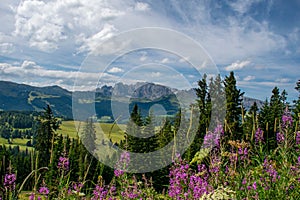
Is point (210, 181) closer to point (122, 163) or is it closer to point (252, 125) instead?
point (122, 163)

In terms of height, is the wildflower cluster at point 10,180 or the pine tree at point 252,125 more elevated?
the pine tree at point 252,125

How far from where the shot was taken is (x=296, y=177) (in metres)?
4.62

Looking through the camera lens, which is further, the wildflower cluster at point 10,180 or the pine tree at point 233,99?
the pine tree at point 233,99

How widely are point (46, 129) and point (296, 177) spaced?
2004 inches

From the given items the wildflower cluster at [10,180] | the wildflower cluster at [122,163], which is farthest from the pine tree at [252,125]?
the wildflower cluster at [10,180]

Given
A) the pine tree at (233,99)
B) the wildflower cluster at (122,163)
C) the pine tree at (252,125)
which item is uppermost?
the pine tree at (233,99)

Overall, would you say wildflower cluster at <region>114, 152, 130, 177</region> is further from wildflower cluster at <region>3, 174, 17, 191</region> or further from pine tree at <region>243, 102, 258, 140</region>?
pine tree at <region>243, 102, 258, 140</region>

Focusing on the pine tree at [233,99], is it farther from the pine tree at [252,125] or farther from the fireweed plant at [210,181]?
the fireweed plant at [210,181]

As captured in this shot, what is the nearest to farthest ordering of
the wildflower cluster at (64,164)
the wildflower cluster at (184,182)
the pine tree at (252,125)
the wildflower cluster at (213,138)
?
the wildflower cluster at (64,164)
the wildflower cluster at (184,182)
the wildflower cluster at (213,138)
the pine tree at (252,125)

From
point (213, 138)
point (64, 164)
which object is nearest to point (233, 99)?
point (213, 138)

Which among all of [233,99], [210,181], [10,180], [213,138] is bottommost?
[10,180]

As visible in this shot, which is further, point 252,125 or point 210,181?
point 252,125

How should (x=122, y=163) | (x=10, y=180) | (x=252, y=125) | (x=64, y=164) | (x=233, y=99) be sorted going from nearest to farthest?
(x=64, y=164) < (x=10, y=180) < (x=122, y=163) < (x=252, y=125) < (x=233, y=99)

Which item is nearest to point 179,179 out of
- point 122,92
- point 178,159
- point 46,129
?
point 178,159
